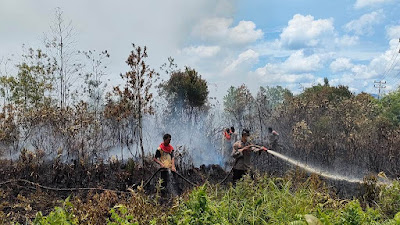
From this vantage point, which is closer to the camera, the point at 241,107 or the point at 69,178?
the point at 69,178

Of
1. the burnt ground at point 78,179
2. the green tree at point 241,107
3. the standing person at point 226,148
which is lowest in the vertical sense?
the burnt ground at point 78,179

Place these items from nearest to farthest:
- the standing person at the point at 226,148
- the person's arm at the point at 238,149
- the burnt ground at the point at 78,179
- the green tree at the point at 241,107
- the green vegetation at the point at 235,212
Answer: the green vegetation at the point at 235,212, the person's arm at the point at 238,149, the burnt ground at the point at 78,179, the standing person at the point at 226,148, the green tree at the point at 241,107

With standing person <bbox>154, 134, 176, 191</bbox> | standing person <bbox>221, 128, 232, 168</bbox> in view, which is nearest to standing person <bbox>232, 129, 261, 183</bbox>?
standing person <bbox>154, 134, 176, 191</bbox>

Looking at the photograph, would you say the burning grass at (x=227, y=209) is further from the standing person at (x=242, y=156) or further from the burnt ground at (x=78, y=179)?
the standing person at (x=242, y=156)

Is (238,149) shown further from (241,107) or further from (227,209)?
(241,107)

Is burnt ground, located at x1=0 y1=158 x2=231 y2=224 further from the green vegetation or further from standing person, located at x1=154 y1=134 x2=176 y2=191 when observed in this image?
the green vegetation

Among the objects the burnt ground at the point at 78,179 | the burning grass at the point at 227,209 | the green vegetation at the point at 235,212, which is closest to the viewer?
Answer: the green vegetation at the point at 235,212

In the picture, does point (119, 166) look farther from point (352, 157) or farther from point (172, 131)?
point (352, 157)

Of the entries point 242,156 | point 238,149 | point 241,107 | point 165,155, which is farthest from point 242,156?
point 241,107

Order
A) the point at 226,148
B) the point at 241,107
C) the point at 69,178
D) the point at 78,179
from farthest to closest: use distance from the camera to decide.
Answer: the point at 241,107, the point at 226,148, the point at 78,179, the point at 69,178

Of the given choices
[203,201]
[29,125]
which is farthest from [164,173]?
[29,125]

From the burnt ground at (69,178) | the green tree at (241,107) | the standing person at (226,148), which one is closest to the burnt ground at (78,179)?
the burnt ground at (69,178)

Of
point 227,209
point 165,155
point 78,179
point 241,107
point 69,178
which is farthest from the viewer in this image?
point 241,107

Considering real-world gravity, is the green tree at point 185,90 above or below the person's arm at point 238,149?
above
